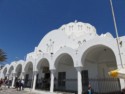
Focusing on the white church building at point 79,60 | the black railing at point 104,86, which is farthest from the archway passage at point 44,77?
the black railing at point 104,86

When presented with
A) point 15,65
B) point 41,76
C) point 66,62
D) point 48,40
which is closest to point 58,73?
point 66,62

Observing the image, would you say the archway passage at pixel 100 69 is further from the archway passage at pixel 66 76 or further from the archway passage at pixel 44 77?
the archway passage at pixel 44 77

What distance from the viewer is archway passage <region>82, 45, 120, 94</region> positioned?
14469 millimetres

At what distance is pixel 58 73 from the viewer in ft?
64.6

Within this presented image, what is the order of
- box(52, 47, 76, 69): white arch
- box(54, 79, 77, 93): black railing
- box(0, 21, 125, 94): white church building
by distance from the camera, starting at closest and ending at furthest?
box(0, 21, 125, 94): white church building
box(52, 47, 76, 69): white arch
box(54, 79, 77, 93): black railing

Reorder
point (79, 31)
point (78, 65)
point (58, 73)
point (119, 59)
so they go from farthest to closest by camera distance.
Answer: point (79, 31) → point (58, 73) → point (78, 65) → point (119, 59)

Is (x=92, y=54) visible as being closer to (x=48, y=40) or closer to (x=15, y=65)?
(x=48, y=40)

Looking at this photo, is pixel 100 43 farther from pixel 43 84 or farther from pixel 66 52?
pixel 43 84

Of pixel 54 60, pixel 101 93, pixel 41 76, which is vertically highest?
pixel 54 60

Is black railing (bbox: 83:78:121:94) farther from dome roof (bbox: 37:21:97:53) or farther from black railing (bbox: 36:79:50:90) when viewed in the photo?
black railing (bbox: 36:79:50:90)

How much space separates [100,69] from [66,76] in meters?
4.74

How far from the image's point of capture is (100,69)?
1583 centimetres

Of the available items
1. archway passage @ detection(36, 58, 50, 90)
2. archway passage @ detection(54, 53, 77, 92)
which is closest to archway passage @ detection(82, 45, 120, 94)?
archway passage @ detection(54, 53, 77, 92)

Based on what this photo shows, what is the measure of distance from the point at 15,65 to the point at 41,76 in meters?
6.81
